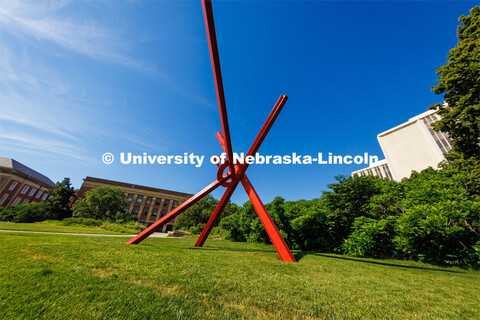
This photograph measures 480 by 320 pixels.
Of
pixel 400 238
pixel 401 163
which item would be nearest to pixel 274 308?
pixel 400 238

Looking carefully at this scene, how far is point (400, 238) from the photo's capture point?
6.79 m

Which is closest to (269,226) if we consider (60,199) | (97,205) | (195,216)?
(195,216)

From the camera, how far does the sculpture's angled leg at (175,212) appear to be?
6.80 m

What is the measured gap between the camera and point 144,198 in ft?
149

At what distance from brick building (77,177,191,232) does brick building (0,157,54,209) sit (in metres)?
9.16

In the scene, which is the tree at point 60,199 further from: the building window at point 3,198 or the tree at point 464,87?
the tree at point 464,87

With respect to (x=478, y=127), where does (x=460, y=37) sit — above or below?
above

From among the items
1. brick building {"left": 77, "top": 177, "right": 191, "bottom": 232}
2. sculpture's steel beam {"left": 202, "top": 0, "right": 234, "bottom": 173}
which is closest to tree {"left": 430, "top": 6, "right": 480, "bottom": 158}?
sculpture's steel beam {"left": 202, "top": 0, "right": 234, "bottom": 173}

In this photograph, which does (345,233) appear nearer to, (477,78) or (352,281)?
(352,281)

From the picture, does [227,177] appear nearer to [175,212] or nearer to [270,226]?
[175,212]

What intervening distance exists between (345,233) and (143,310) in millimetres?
11402

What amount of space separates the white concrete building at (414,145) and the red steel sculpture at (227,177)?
143ft

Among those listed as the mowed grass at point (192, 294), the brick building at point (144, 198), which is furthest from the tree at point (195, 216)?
the mowed grass at point (192, 294)

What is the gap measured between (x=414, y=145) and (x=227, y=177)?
48229mm
